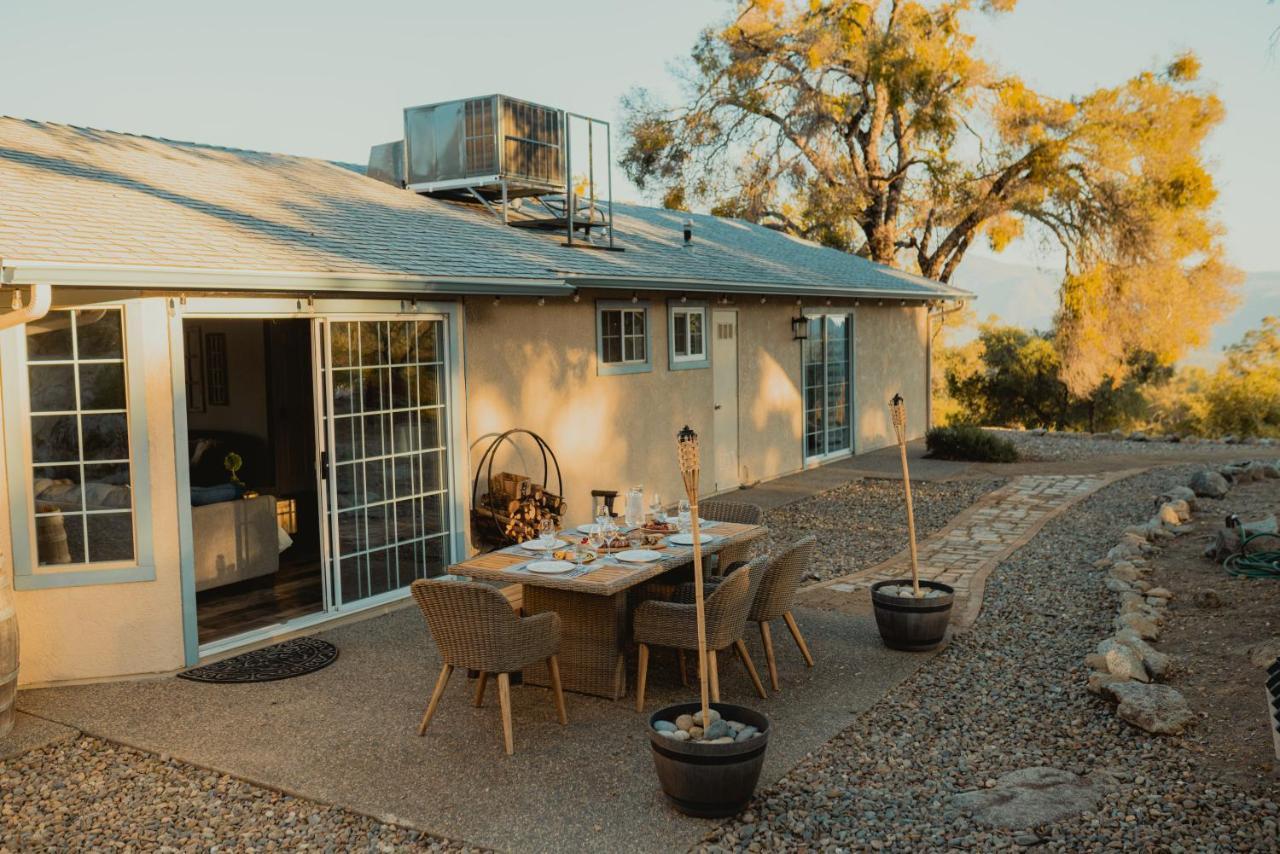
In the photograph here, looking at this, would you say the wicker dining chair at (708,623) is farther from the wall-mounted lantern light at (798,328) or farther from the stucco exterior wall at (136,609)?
the wall-mounted lantern light at (798,328)

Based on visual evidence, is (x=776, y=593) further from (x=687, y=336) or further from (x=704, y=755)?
(x=687, y=336)

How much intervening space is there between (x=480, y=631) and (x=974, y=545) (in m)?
6.17

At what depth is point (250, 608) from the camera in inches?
299

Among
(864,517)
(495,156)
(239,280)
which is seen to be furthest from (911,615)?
(495,156)

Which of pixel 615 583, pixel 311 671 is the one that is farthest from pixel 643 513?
pixel 311 671

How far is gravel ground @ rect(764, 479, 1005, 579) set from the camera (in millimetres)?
9523

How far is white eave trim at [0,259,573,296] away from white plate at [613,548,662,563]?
2.62 metres

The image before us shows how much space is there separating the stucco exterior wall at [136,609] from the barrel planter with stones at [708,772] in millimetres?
3516

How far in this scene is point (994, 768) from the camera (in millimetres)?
4836

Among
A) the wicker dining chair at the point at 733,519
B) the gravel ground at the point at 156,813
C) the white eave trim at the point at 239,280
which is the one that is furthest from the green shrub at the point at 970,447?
the gravel ground at the point at 156,813

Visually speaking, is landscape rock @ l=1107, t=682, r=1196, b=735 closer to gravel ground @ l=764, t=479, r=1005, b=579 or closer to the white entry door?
gravel ground @ l=764, t=479, r=1005, b=579

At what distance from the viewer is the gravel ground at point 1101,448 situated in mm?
16875

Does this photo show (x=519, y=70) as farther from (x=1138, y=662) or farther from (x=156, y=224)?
(x=1138, y=662)

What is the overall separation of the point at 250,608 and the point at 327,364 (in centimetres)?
198
